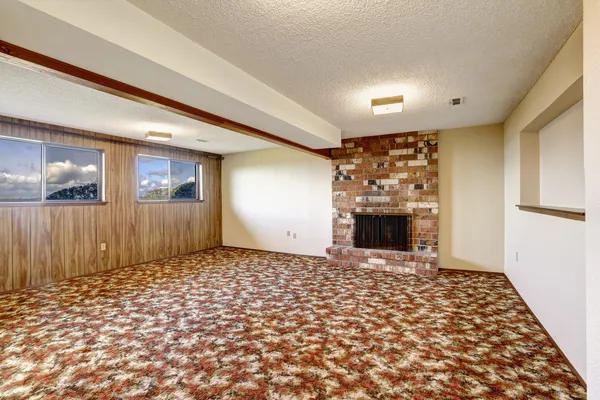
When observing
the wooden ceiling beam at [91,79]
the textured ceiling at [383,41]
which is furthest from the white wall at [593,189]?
the wooden ceiling beam at [91,79]

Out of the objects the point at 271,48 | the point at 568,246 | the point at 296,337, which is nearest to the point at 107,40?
the point at 271,48

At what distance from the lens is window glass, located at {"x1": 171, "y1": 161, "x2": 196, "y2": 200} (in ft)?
19.4

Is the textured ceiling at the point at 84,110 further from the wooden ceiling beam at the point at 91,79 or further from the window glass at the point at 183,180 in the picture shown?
the window glass at the point at 183,180

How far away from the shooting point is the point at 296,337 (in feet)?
7.79

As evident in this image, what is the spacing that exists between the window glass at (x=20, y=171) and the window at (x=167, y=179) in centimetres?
145

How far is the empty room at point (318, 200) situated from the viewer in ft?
5.38

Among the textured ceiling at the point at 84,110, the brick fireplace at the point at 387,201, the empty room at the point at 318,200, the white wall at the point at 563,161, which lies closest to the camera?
the empty room at the point at 318,200

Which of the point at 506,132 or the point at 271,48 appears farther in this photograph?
the point at 506,132

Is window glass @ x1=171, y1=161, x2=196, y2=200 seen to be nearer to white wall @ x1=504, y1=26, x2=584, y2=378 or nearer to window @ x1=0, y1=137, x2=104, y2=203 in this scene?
window @ x1=0, y1=137, x2=104, y2=203

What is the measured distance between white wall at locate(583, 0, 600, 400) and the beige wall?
140 inches

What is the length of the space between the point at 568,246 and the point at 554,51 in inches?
55.8

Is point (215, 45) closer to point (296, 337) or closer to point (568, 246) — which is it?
point (296, 337)

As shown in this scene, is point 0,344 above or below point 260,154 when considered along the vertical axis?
below

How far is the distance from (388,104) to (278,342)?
8.11ft
